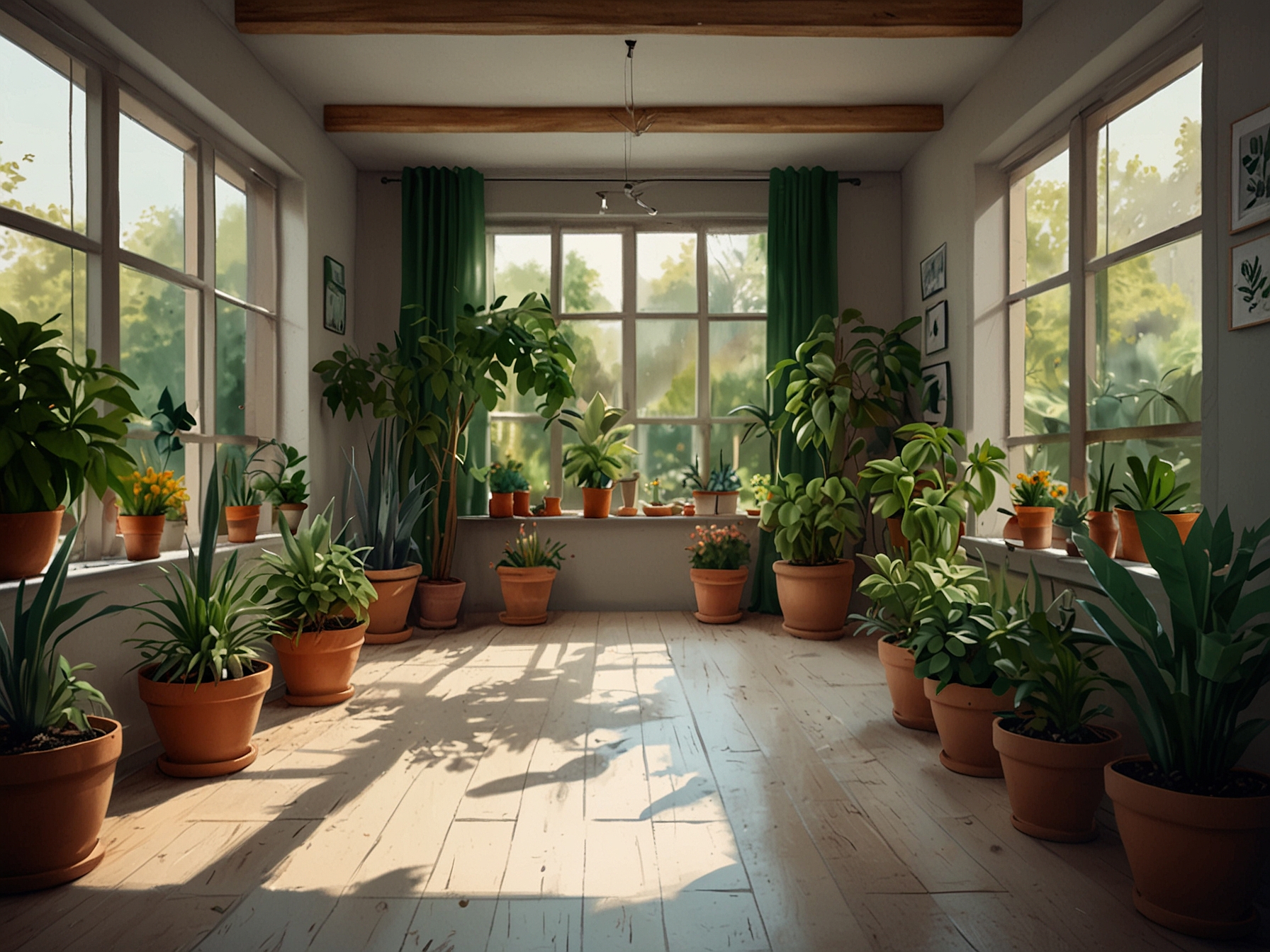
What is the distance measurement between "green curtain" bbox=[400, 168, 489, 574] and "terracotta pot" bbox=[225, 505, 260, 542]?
1653mm

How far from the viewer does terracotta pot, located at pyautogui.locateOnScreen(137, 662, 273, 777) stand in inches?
99.3

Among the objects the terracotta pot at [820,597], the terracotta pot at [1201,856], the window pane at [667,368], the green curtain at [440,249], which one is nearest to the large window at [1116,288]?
the terracotta pot at [820,597]

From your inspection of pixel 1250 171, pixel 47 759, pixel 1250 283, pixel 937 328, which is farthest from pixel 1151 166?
pixel 47 759

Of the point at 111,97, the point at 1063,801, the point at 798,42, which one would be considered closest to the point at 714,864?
the point at 1063,801

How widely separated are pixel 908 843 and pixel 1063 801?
412mm

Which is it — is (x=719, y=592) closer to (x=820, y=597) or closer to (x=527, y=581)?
(x=820, y=597)

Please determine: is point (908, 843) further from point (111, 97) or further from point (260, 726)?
point (111, 97)

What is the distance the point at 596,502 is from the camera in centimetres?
534

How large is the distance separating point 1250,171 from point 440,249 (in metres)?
4.28

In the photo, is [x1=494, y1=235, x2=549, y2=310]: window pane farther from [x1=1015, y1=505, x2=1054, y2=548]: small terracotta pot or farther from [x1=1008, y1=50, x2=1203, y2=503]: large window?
[x1=1015, y1=505, x2=1054, y2=548]: small terracotta pot

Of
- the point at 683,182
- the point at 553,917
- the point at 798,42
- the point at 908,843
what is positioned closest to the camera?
the point at 553,917

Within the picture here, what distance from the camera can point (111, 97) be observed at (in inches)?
117

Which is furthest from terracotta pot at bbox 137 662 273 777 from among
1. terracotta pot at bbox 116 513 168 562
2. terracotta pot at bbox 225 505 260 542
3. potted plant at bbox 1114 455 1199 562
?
potted plant at bbox 1114 455 1199 562

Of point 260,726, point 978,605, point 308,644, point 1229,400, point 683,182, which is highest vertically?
point 683,182
